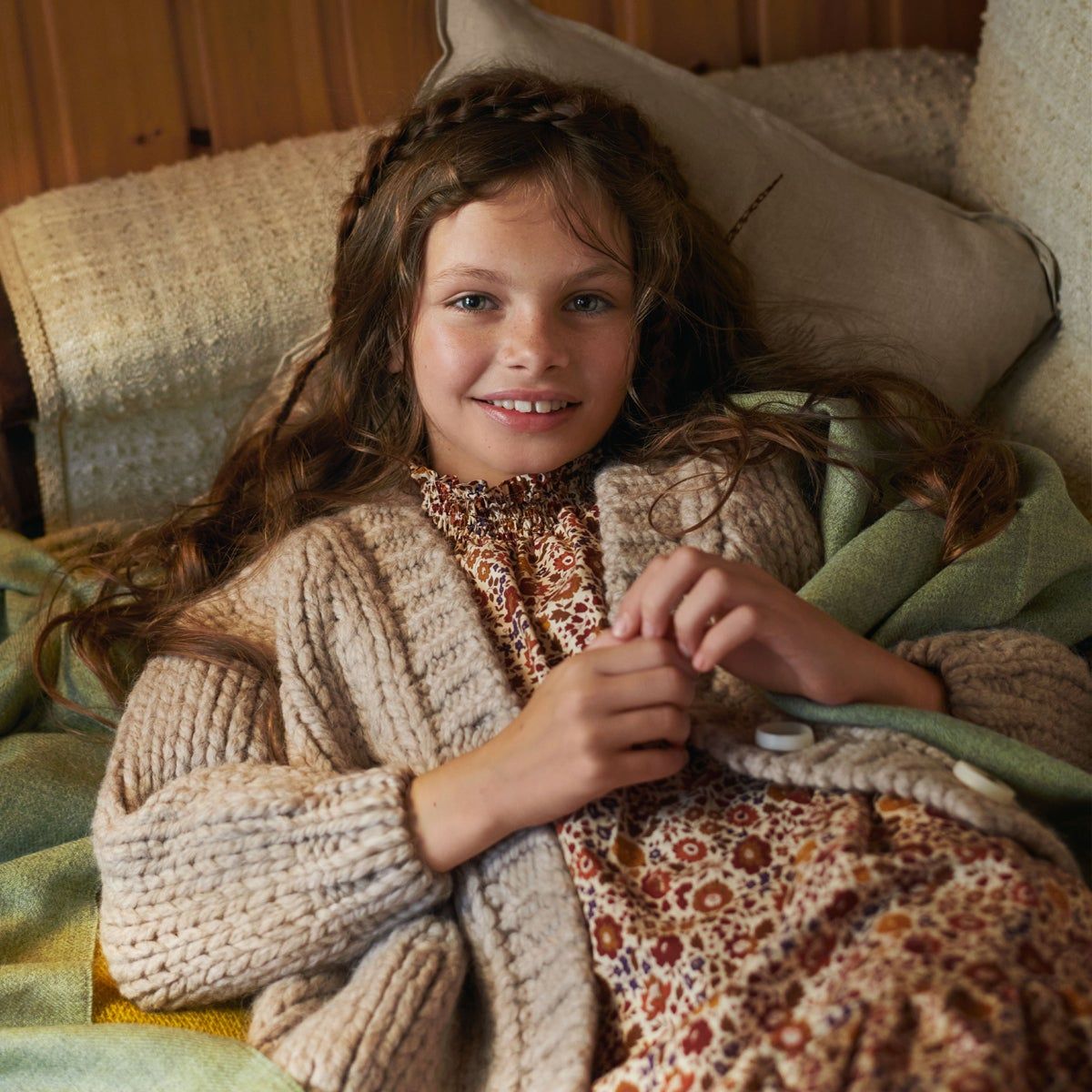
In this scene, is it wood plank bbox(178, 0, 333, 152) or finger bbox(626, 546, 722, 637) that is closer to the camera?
finger bbox(626, 546, 722, 637)

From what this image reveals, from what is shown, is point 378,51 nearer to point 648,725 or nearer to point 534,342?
point 534,342

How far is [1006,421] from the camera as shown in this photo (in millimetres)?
1459

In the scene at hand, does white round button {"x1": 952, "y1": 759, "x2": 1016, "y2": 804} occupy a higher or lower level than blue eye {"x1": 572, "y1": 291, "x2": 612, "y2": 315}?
lower

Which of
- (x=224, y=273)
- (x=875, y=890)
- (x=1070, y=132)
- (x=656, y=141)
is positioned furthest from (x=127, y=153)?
(x=875, y=890)

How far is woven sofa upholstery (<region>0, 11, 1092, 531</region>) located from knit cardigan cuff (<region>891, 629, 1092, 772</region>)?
306 millimetres

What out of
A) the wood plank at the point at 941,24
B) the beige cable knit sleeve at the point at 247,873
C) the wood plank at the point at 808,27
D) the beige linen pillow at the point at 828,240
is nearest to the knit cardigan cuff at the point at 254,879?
the beige cable knit sleeve at the point at 247,873

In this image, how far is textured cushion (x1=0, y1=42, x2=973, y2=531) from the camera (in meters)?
1.36

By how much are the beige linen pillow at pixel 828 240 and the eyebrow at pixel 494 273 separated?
0.28m

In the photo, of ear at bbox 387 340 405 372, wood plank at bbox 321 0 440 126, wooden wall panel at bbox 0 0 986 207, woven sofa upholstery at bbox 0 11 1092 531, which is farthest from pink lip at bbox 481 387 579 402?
wood plank at bbox 321 0 440 126

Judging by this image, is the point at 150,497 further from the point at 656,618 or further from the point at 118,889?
the point at 656,618

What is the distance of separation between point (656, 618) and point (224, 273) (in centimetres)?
71

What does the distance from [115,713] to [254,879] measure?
0.34 metres

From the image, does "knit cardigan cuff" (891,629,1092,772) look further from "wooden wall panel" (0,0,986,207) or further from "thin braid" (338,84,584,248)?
"wooden wall panel" (0,0,986,207)

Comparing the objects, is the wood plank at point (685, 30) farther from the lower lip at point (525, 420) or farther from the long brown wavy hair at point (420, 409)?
the lower lip at point (525, 420)
